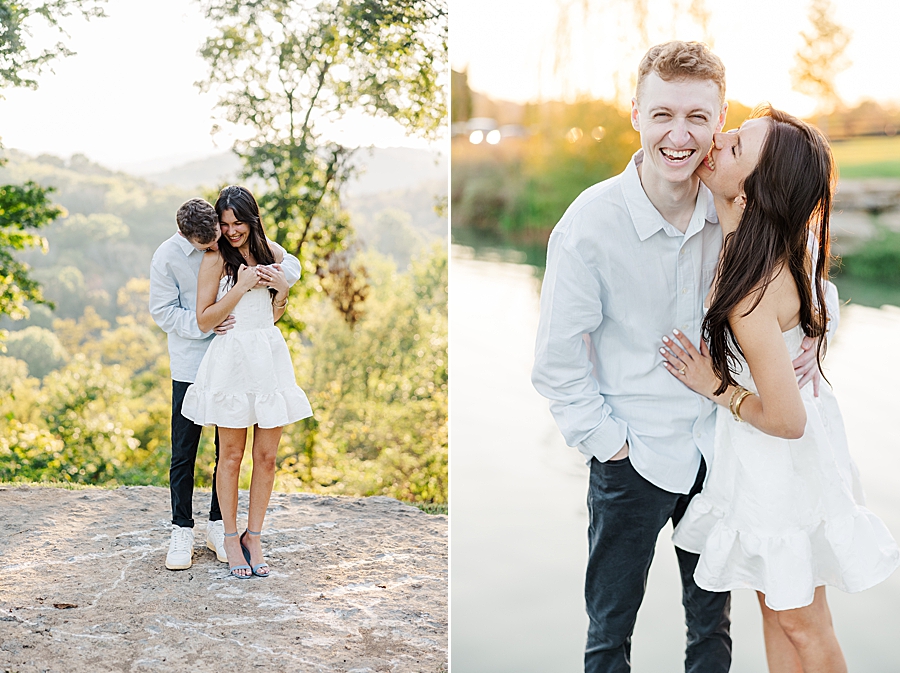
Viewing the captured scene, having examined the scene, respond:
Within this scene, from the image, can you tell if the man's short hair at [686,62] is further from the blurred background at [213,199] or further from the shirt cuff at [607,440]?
the blurred background at [213,199]

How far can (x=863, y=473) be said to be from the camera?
4262 millimetres

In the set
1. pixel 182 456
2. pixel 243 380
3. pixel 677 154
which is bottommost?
pixel 182 456

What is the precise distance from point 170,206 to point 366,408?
1.85 m

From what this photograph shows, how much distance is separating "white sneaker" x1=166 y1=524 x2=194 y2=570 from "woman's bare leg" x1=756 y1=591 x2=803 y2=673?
2.06 m

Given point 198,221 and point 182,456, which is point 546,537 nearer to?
point 182,456

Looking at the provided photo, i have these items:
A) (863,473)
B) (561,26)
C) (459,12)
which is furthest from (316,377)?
(459,12)

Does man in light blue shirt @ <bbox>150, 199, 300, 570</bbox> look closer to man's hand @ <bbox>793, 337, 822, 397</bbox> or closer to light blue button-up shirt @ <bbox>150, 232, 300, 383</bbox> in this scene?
light blue button-up shirt @ <bbox>150, 232, 300, 383</bbox>

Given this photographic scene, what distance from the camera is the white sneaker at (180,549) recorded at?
2949 millimetres

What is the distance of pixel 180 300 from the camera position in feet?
9.64

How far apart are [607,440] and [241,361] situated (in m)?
1.52

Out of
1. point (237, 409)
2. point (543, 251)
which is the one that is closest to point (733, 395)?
point (237, 409)

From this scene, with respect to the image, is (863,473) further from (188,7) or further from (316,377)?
(188,7)

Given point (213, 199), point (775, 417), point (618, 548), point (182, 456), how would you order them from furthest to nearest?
point (213, 199), point (182, 456), point (618, 548), point (775, 417)

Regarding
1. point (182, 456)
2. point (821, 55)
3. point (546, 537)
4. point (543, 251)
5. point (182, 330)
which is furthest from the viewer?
point (543, 251)
